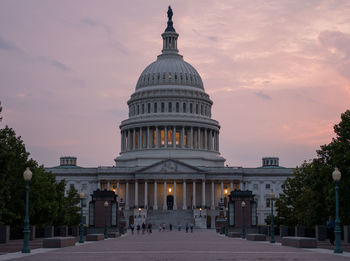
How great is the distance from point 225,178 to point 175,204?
1517 cm

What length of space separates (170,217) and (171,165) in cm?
1837

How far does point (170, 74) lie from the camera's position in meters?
188

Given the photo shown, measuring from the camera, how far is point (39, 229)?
7219cm

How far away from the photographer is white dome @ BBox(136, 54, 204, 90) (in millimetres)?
187625

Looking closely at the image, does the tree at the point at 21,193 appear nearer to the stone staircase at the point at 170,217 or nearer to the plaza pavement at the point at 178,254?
the plaza pavement at the point at 178,254

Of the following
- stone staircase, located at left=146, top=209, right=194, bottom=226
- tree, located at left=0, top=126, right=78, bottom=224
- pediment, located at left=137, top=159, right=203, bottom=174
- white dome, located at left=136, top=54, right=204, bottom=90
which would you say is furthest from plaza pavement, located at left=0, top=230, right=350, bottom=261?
white dome, located at left=136, top=54, right=204, bottom=90

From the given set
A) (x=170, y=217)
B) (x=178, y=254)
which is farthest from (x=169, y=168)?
(x=178, y=254)

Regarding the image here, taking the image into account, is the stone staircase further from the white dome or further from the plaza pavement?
the plaza pavement

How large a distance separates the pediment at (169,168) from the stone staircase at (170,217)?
12.9m

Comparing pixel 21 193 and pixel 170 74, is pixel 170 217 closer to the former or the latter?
pixel 170 74

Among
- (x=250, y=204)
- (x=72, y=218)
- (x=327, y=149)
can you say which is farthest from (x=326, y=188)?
(x=72, y=218)

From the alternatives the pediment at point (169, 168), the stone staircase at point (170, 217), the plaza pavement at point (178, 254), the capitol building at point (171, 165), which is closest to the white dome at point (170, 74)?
the capitol building at point (171, 165)

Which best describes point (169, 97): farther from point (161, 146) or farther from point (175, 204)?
point (175, 204)

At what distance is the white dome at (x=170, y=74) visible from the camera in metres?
188
